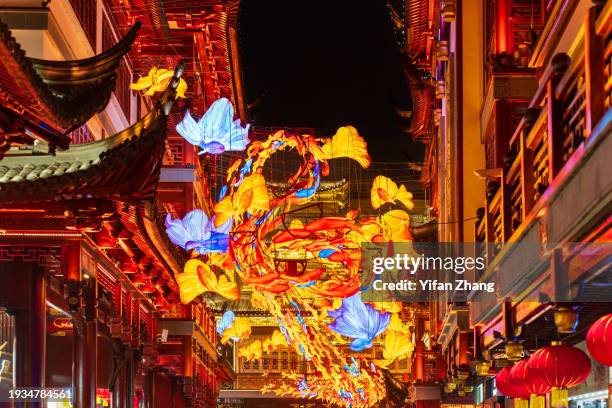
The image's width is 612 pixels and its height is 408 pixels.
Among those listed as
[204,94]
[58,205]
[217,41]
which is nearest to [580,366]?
[58,205]

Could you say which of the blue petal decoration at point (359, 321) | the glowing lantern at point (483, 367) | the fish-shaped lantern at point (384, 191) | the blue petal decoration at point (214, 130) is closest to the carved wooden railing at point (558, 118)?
the glowing lantern at point (483, 367)

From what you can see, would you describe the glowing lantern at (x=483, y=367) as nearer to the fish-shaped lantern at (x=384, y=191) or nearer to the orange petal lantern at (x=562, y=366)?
the orange petal lantern at (x=562, y=366)

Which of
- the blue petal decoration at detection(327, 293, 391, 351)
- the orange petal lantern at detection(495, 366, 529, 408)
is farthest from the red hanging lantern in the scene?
the blue petal decoration at detection(327, 293, 391, 351)

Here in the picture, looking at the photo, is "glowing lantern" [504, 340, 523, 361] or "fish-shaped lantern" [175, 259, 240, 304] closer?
"glowing lantern" [504, 340, 523, 361]

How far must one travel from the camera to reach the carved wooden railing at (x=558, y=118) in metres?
6.54

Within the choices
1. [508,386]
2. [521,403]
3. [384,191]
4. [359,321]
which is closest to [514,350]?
[508,386]

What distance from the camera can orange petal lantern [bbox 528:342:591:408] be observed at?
348 inches

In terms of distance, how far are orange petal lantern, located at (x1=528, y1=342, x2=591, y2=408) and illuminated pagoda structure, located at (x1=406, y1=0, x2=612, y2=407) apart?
0.04 metres

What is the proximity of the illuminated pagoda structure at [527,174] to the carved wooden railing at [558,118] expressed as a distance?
12mm

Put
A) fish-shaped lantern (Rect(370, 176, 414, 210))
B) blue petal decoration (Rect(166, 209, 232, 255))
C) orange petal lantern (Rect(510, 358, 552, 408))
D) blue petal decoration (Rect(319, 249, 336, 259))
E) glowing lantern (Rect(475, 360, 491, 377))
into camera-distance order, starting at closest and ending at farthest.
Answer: orange petal lantern (Rect(510, 358, 552, 408)), glowing lantern (Rect(475, 360, 491, 377)), blue petal decoration (Rect(319, 249, 336, 259)), blue petal decoration (Rect(166, 209, 232, 255)), fish-shaped lantern (Rect(370, 176, 414, 210))

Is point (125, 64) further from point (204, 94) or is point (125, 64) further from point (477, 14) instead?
point (204, 94)

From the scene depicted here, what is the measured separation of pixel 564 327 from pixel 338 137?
38.2 feet

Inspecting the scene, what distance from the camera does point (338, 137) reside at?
1933cm

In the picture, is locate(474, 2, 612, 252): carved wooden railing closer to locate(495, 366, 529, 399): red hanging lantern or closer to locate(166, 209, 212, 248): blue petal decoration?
locate(495, 366, 529, 399): red hanging lantern
